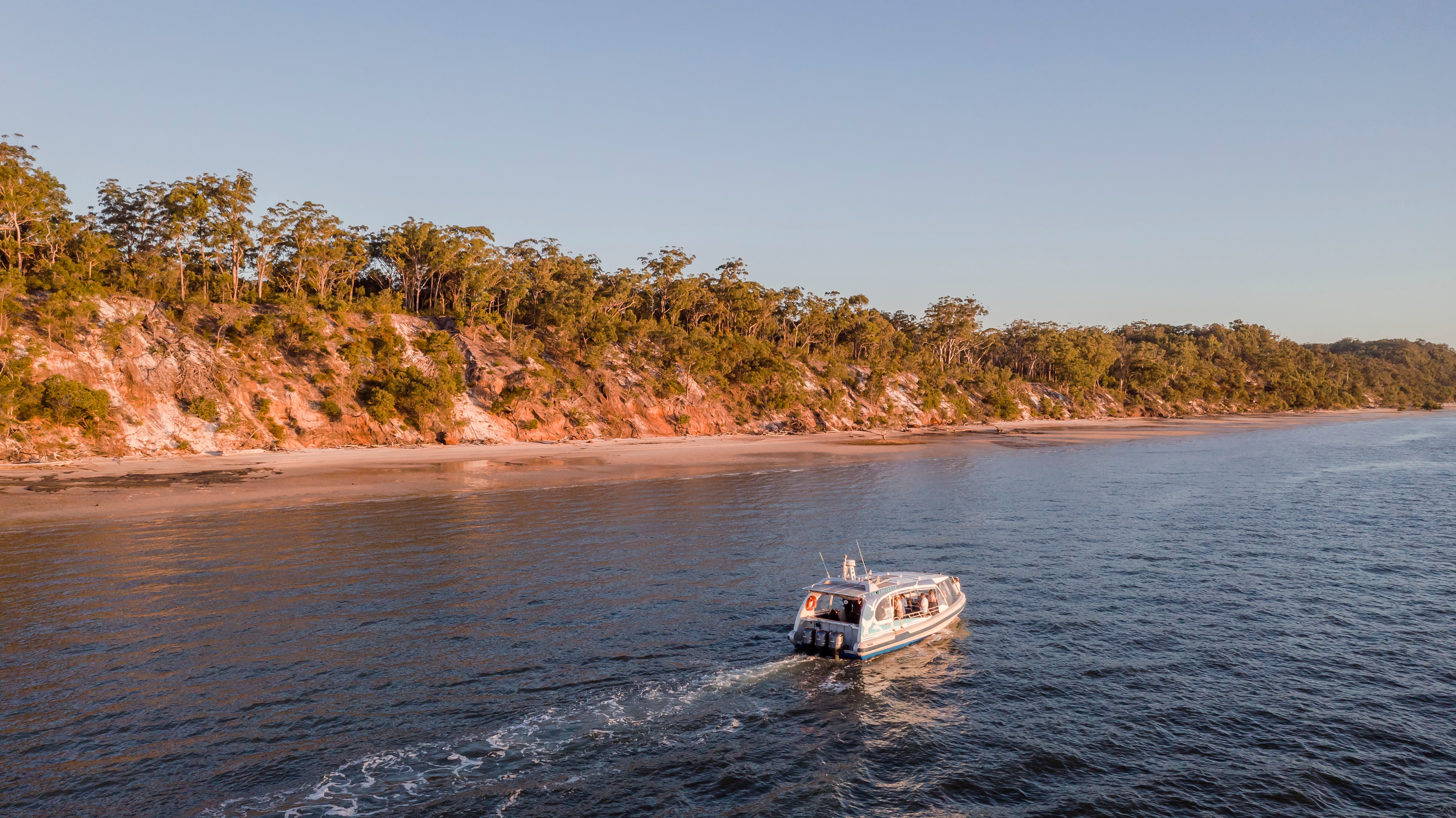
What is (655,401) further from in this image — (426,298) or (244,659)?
(244,659)

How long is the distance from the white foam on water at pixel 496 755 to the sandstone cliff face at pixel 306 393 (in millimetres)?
61769

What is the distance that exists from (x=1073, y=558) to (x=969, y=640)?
13.3 m

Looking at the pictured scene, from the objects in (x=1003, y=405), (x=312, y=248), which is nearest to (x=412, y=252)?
(x=312, y=248)

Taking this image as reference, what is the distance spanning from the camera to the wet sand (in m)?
45.2

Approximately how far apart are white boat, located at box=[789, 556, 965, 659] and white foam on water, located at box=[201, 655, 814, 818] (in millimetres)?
3094

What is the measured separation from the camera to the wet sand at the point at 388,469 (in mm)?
45188

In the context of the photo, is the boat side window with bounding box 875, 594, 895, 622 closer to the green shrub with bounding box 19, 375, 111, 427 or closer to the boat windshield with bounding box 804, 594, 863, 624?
the boat windshield with bounding box 804, 594, 863, 624

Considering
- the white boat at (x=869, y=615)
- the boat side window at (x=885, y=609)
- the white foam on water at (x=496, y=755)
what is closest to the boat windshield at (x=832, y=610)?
the white boat at (x=869, y=615)

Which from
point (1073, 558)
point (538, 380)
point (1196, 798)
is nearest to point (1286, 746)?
point (1196, 798)

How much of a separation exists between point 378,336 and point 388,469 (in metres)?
30.1

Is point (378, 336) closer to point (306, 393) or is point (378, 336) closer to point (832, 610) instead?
point (306, 393)

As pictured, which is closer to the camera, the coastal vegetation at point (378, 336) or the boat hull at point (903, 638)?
the boat hull at point (903, 638)

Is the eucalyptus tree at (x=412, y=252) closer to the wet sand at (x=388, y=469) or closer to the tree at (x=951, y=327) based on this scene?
the wet sand at (x=388, y=469)

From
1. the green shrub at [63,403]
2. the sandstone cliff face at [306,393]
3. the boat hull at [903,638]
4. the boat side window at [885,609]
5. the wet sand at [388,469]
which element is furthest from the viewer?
the sandstone cliff face at [306,393]
